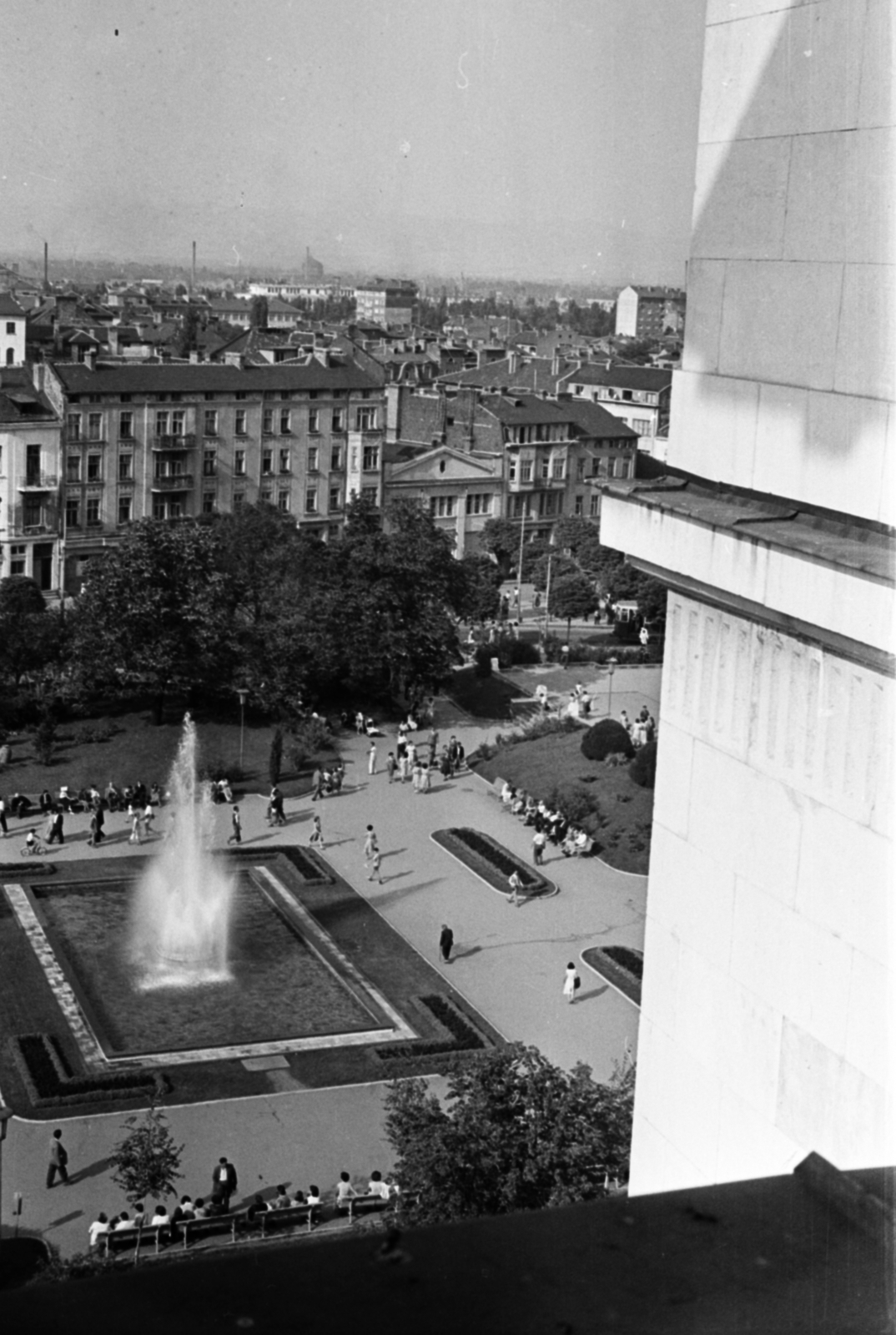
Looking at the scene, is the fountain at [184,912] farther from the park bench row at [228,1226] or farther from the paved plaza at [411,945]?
the park bench row at [228,1226]

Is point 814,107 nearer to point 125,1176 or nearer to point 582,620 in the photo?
point 125,1176

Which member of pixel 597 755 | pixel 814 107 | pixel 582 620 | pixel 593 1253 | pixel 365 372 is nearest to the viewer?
pixel 593 1253

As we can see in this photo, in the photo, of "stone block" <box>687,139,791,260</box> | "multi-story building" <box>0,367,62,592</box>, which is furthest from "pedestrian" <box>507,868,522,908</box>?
"multi-story building" <box>0,367,62,592</box>

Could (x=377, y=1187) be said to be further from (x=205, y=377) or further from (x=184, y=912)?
(x=205, y=377)

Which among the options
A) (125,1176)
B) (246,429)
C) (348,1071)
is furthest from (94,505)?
(125,1176)

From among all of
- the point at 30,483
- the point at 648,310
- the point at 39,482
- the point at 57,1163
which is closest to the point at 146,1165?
the point at 57,1163

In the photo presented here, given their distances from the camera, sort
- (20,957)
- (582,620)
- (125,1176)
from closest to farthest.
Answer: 1. (125,1176)
2. (20,957)
3. (582,620)

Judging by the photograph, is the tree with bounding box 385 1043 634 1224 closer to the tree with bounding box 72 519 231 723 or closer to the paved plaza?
the paved plaza

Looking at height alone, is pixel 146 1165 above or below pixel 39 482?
below
